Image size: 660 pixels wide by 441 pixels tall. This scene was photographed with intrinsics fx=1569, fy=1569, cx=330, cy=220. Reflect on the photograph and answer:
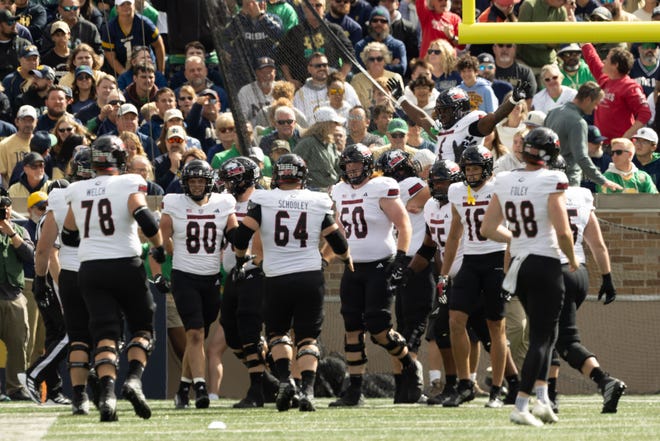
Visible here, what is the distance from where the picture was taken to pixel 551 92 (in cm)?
1591

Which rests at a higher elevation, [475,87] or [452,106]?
[475,87]

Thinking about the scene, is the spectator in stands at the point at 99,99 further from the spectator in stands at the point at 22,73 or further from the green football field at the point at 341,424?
the green football field at the point at 341,424

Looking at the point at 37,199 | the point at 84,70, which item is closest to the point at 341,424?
the point at 37,199

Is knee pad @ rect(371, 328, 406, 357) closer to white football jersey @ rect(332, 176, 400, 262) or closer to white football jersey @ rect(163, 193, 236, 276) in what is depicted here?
white football jersey @ rect(332, 176, 400, 262)

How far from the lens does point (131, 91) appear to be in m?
16.8

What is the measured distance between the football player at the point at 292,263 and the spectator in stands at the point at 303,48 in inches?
88.5

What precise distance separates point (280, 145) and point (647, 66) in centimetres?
489

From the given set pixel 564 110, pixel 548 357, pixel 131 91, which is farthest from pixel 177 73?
pixel 548 357

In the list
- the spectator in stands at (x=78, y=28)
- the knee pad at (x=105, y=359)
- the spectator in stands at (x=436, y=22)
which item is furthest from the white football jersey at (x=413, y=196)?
the spectator in stands at (x=78, y=28)

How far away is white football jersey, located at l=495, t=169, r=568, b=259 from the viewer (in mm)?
10000

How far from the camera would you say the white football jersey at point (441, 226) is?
40.6 feet

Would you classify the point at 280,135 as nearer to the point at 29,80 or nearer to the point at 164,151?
the point at 164,151

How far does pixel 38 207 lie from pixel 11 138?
207 cm

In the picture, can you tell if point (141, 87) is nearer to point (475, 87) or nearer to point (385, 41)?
point (385, 41)
